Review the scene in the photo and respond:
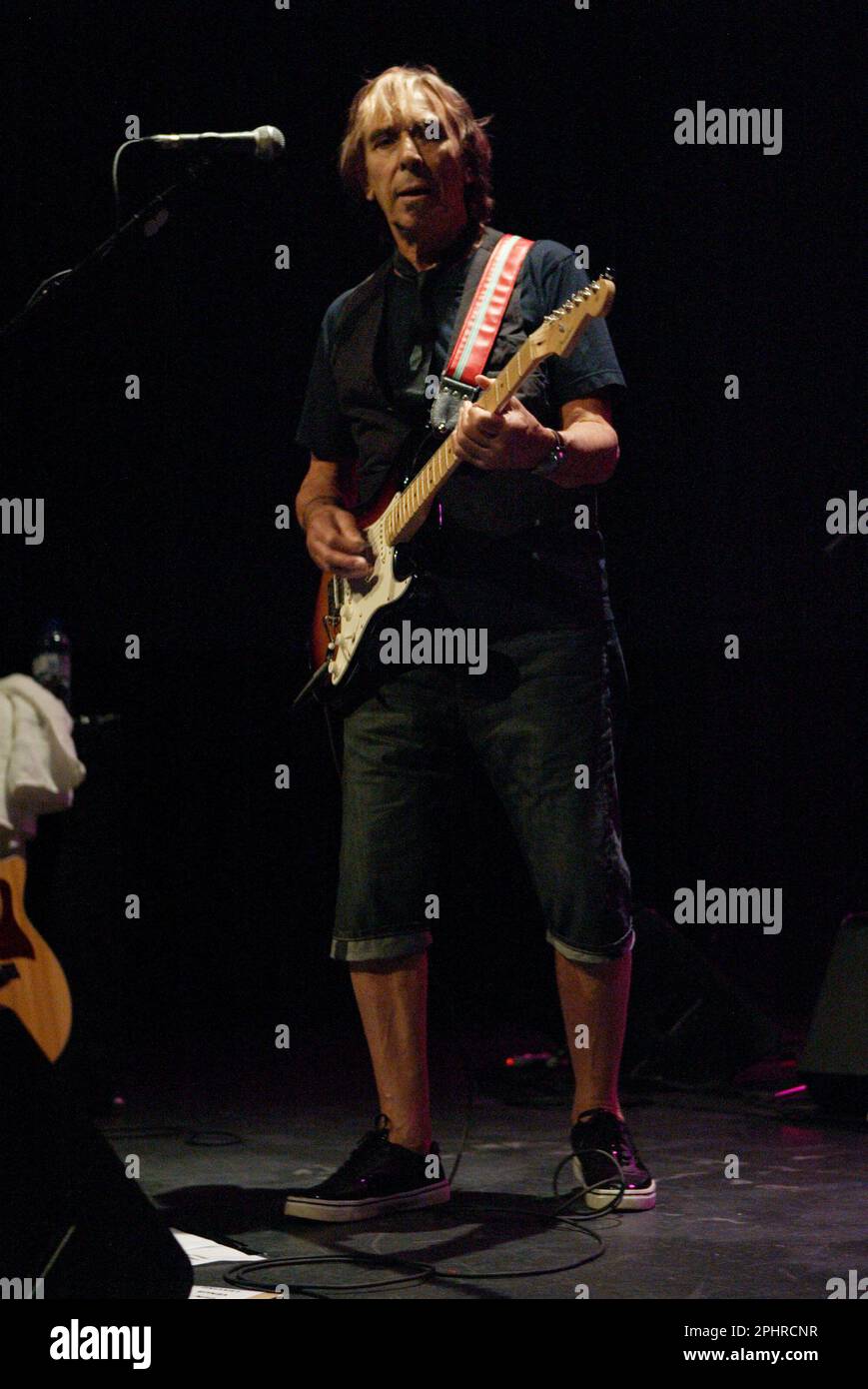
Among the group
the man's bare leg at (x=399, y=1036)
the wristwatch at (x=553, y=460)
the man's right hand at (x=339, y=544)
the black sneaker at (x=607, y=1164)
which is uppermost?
the wristwatch at (x=553, y=460)

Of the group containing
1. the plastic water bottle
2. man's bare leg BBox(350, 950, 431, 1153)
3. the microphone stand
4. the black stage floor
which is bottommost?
the black stage floor

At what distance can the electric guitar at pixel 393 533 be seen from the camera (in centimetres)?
263

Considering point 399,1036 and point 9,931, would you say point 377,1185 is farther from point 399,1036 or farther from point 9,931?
point 9,931

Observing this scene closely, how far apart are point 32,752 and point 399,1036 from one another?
1396 millimetres

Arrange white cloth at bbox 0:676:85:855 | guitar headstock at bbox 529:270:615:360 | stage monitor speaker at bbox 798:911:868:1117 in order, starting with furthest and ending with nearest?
1. stage monitor speaker at bbox 798:911:868:1117
2. guitar headstock at bbox 529:270:615:360
3. white cloth at bbox 0:676:85:855

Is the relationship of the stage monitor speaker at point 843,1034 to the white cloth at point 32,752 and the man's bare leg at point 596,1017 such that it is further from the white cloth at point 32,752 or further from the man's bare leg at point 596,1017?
the white cloth at point 32,752

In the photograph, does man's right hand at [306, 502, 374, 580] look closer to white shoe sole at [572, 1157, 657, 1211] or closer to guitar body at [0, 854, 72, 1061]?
guitar body at [0, 854, 72, 1061]

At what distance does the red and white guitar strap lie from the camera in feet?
9.52

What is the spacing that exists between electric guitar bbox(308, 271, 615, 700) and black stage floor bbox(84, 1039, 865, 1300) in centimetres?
97

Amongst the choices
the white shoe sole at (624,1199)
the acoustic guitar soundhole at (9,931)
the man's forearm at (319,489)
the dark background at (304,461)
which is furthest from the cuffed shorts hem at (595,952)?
the dark background at (304,461)

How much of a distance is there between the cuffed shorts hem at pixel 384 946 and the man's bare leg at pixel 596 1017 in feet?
0.86

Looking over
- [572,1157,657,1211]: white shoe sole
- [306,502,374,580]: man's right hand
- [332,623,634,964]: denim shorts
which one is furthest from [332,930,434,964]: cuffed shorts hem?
[306,502,374,580]: man's right hand
